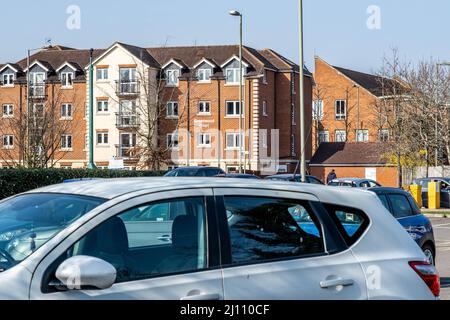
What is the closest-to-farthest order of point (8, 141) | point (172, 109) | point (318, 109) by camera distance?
1. point (172, 109)
2. point (8, 141)
3. point (318, 109)

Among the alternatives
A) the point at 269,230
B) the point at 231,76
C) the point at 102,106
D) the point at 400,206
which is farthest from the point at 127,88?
the point at 269,230

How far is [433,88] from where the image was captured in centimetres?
5588

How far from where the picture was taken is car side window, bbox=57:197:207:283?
486 cm

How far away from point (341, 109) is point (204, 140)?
25.0m

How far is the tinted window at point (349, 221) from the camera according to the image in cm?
580

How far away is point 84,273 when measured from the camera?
446cm

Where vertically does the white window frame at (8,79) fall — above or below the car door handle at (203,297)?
above

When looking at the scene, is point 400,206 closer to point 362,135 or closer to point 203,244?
point 203,244

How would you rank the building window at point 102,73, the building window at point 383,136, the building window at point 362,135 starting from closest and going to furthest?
the building window at point 383,136 < the building window at point 102,73 < the building window at point 362,135

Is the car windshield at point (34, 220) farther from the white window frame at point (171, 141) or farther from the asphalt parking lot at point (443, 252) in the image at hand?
the white window frame at point (171, 141)

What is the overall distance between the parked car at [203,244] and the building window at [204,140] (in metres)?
63.4

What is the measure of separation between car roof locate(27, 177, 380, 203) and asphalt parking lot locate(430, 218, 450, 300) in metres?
6.52

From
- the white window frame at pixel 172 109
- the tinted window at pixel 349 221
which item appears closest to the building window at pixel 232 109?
the white window frame at pixel 172 109

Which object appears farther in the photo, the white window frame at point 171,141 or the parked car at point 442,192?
the white window frame at point 171,141
